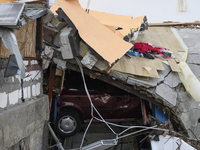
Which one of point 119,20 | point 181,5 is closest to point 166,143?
point 119,20

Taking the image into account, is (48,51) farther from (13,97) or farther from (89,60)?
(13,97)

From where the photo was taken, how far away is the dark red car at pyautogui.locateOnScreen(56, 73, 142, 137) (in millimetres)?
5652

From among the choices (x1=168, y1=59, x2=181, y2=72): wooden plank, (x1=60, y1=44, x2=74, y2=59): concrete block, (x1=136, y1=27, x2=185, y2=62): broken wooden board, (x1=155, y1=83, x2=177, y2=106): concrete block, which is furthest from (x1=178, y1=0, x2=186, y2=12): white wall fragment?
(x1=60, y1=44, x2=74, y2=59): concrete block

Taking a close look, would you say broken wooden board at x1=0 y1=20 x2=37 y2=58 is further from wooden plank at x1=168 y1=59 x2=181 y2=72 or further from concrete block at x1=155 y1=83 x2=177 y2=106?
wooden plank at x1=168 y1=59 x2=181 y2=72

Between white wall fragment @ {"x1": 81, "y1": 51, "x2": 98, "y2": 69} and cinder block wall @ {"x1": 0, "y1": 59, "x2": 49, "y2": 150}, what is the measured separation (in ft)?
3.05

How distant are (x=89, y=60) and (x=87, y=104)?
7.15 ft

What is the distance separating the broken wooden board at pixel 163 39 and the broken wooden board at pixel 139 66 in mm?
1098

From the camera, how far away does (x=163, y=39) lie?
717 cm

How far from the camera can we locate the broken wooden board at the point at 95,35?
3.90 metres

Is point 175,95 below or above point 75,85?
above

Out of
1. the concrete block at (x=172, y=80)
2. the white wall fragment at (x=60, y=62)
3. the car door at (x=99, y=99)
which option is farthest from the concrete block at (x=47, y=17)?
the concrete block at (x=172, y=80)

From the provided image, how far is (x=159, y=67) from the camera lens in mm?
4969

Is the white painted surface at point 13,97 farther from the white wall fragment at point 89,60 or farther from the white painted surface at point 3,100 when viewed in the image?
the white wall fragment at point 89,60

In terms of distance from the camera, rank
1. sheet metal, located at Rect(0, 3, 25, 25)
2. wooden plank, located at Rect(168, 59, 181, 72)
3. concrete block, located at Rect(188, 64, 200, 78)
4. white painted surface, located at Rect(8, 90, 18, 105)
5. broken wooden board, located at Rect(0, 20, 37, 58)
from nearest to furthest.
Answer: sheet metal, located at Rect(0, 3, 25, 25), white painted surface, located at Rect(8, 90, 18, 105), broken wooden board, located at Rect(0, 20, 37, 58), wooden plank, located at Rect(168, 59, 181, 72), concrete block, located at Rect(188, 64, 200, 78)
